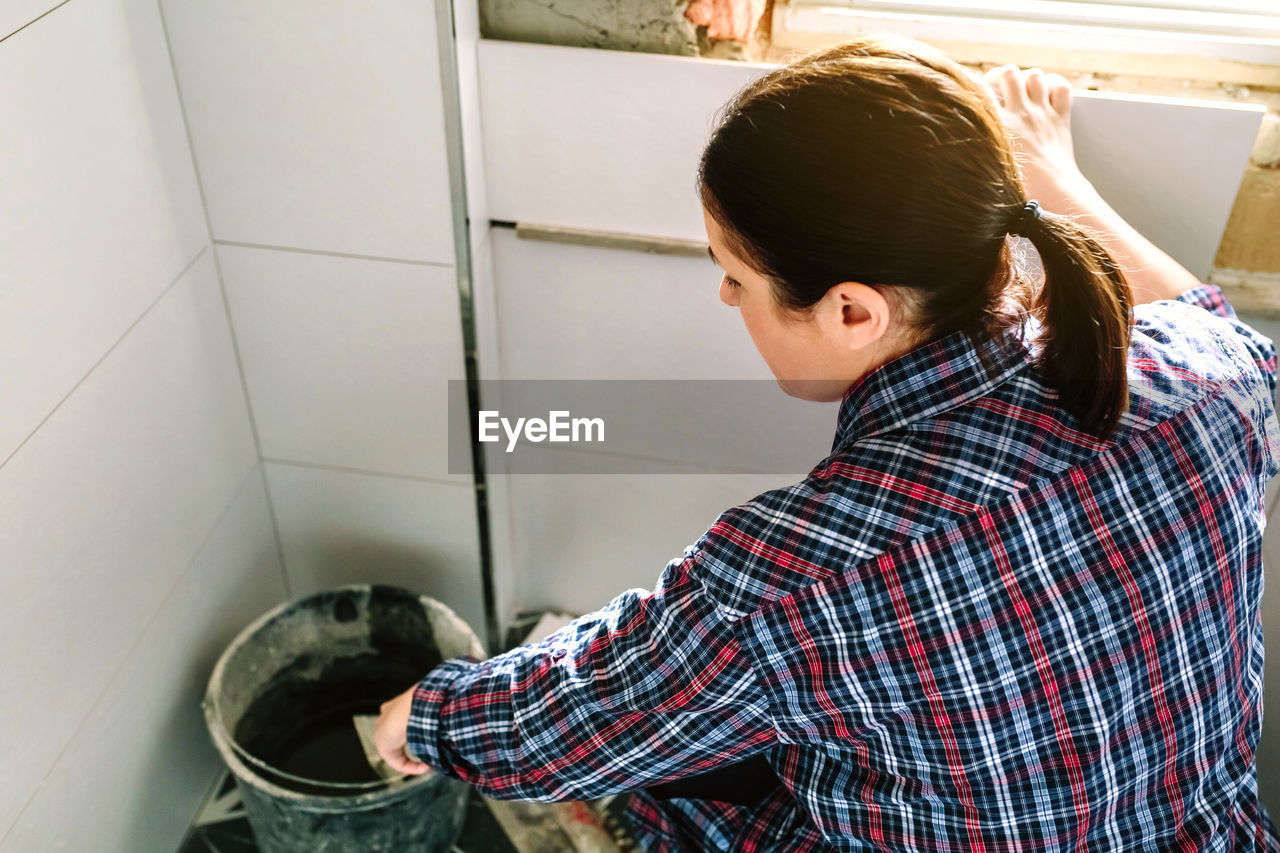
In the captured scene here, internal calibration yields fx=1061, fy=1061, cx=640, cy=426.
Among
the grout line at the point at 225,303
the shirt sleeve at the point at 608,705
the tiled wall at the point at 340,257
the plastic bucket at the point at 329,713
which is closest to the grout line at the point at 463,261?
the tiled wall at the point at 340,257

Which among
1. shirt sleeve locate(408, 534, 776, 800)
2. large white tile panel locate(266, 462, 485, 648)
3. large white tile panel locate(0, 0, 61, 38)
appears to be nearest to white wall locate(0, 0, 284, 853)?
large white tile panel locate(0, 0, 61, 38)

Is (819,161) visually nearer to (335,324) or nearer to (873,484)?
(873,484)

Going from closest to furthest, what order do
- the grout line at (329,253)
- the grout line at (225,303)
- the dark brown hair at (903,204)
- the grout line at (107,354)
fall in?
the dark brown hair at (903,204), the grout line at (107,354), the grout line at (225,303), the grout line at (329,253)

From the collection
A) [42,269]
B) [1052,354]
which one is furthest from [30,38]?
[1052,354]

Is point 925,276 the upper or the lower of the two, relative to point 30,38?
lower

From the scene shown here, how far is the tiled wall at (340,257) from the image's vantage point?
38.7 inches

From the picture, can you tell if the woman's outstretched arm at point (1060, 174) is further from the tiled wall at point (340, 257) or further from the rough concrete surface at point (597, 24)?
the tiled wall at point (340, 257)

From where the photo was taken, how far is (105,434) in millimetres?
1021

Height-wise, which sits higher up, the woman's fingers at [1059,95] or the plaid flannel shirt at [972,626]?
the woman's fingers at [1059,95]

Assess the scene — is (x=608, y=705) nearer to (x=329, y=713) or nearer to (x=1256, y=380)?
(x=1256, y=380)

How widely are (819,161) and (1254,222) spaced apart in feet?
2.03

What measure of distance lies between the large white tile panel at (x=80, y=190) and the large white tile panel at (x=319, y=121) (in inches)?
1.6

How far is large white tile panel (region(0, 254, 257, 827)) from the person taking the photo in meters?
0.95

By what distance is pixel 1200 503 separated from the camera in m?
0.74
